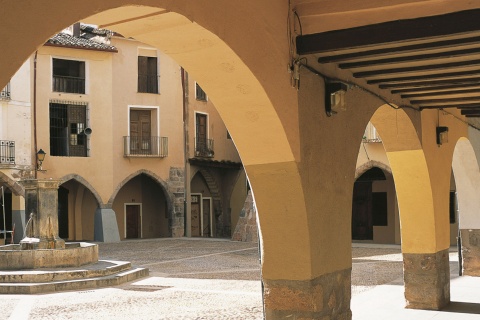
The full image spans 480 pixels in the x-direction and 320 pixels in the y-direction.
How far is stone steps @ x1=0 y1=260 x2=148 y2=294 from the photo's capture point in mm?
12398

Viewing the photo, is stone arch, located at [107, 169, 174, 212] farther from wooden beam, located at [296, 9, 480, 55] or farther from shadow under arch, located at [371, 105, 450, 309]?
wooden beam, located at [296, 9, 480, 55]

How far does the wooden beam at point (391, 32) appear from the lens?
14.7 ft

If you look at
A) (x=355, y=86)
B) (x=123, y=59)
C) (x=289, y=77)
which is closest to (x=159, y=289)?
(x=355, y=86)

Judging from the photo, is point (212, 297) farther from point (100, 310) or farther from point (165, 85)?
point (165, 85)

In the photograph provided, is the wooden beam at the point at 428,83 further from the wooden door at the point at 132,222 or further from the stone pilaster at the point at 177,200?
the wooden door at the point at 132,222

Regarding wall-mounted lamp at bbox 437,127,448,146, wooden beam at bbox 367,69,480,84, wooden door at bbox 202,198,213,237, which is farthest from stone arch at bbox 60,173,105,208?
wooden beam at bbox 367,69,480,84

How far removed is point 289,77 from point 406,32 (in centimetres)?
90

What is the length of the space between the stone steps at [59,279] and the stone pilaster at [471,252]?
7.01 meters

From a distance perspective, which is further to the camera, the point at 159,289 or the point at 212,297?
the point at 159,289

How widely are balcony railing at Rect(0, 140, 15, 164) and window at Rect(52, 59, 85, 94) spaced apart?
10.1 feet

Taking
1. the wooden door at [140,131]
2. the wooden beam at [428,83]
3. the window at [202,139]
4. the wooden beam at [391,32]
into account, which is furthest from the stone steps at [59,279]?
the window at [202,139]

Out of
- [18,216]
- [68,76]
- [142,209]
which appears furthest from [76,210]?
[68,76]

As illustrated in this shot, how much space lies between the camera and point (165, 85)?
2839cm

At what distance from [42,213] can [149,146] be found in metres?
13.0
